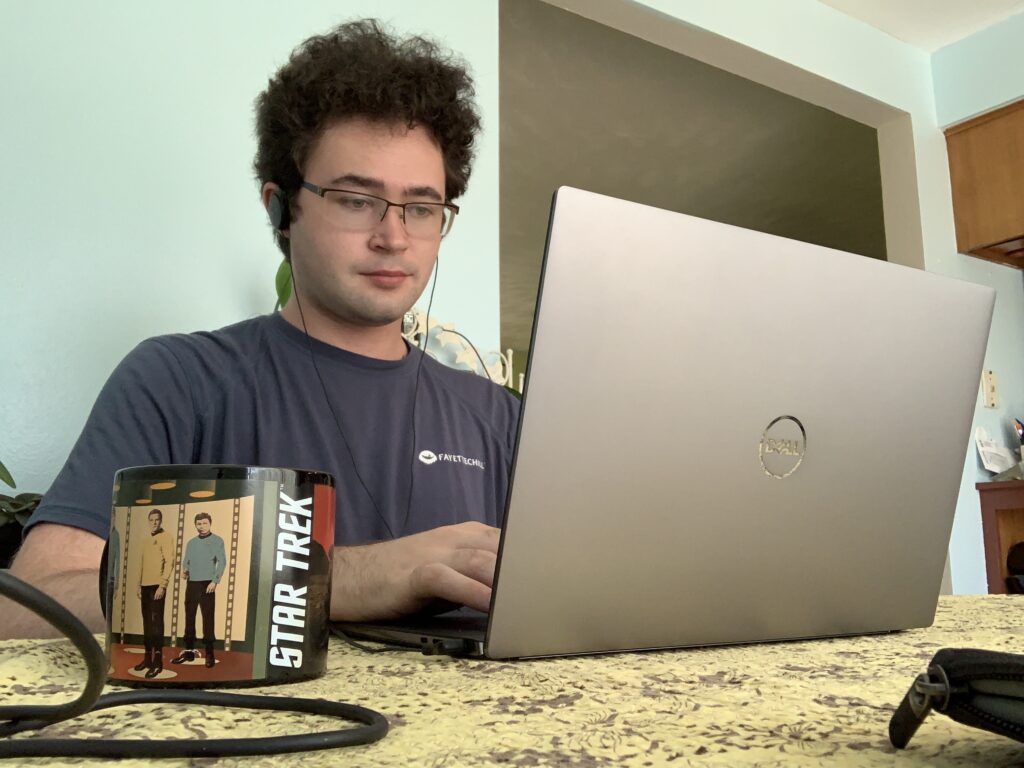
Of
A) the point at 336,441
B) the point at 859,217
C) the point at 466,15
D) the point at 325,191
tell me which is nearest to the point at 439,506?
the point at 336,441

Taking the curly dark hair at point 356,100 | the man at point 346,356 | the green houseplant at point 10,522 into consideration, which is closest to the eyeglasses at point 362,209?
the man at point 346,356

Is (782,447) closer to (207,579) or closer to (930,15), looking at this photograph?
(207,579)

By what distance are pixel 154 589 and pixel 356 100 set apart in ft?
3.36

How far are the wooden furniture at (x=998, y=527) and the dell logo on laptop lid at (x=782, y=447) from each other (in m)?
2.78

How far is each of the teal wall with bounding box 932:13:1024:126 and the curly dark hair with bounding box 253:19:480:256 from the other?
2410 millimetres

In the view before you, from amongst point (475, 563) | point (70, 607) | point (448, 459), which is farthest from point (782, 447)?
point (448, 459)

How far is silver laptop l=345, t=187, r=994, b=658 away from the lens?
48 cm

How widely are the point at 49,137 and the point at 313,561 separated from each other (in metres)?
1.51

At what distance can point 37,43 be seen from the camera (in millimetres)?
1630

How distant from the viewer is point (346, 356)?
4.16ft

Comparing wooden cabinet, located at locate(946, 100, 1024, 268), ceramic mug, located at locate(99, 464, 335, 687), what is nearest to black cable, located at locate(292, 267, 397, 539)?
ceramic mug, located at locate(99, 464, 335, 687)

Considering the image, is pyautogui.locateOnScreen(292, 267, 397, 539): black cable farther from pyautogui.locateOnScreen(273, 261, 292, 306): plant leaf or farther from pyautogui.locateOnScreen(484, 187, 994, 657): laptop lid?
pyautogui.locateOnScreen(484, 187, 994, 657): laptop lid

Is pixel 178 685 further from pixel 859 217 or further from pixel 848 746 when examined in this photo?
pixel 859 217

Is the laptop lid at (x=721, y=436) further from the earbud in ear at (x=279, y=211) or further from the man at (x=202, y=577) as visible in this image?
the earbud in ear at (x=279, y=211)
